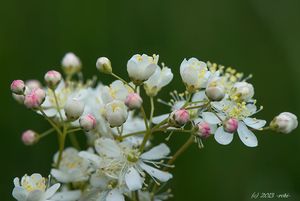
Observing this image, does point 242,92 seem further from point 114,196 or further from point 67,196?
point 67,196

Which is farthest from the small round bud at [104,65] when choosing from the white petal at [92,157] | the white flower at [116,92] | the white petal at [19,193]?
the white petal at [19,193]

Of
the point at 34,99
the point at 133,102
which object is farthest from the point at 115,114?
the point at 34,99

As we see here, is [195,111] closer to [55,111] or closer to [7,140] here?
[55,111]

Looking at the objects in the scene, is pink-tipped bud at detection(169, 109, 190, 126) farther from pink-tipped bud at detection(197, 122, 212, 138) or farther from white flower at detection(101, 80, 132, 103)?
white flower at detection(101, 80, 132, 103)

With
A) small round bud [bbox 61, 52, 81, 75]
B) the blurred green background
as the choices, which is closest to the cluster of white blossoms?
small round bud [bbox 61, 52, 81, 75]

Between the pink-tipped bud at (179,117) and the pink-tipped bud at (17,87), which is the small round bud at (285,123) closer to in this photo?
the pink-tipped bud at (179,117)
